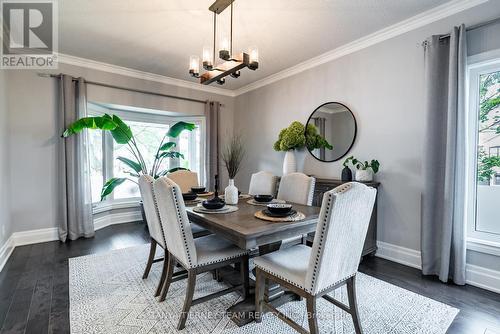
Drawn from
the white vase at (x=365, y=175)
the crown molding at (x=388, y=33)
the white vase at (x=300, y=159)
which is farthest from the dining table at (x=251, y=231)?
the crown molding at (x=388, y=33)

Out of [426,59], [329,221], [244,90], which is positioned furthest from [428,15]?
[244,90]

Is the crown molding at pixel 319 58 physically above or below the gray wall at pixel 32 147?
above

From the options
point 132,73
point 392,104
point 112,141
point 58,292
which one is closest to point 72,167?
point 112,141

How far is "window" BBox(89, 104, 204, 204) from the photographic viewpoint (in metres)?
4.58

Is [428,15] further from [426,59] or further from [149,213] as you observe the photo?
[149,213]

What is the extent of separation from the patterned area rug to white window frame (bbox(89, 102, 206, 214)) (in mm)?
2352

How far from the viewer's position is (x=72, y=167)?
3.72m

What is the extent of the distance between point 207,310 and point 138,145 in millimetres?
3995

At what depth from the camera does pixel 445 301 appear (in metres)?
2.14

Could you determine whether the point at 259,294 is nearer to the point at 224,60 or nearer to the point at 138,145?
the point at 224,60

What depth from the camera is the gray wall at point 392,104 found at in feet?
9.12

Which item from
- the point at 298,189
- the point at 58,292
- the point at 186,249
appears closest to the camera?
the point at 186,249

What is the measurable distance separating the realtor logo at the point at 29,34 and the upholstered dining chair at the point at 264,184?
9.23 feet

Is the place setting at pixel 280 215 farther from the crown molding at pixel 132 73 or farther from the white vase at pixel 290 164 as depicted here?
the crown molding at pixel 132 73
